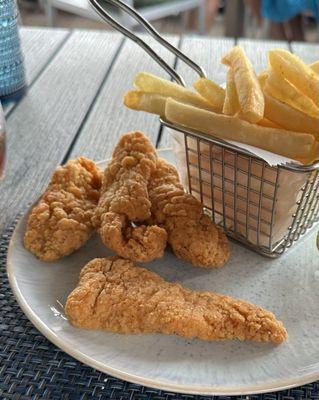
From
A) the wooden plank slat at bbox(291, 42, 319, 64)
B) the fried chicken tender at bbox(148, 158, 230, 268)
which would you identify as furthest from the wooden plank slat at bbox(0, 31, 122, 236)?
the wooden plank slat at bbox(291, 42, 319, 64)

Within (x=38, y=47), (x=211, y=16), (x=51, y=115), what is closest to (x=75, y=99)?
(x=51, y=115)

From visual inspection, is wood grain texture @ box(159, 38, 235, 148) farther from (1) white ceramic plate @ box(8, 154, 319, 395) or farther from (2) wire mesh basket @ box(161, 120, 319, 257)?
(1) white ceramic plate @ box(8, 154, 319, 395)

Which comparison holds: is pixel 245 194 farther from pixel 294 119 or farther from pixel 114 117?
pixel 114 117

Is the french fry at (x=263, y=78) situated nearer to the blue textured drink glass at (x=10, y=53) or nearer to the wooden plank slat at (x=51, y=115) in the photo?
the wooden plank slat at (x=51, y=115)

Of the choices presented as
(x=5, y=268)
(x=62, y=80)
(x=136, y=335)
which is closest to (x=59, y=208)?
(x=5, y=268)

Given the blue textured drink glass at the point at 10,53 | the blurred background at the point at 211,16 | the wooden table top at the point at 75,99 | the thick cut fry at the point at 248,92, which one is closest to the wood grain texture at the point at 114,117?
the wooden table top at the point at 75,99
